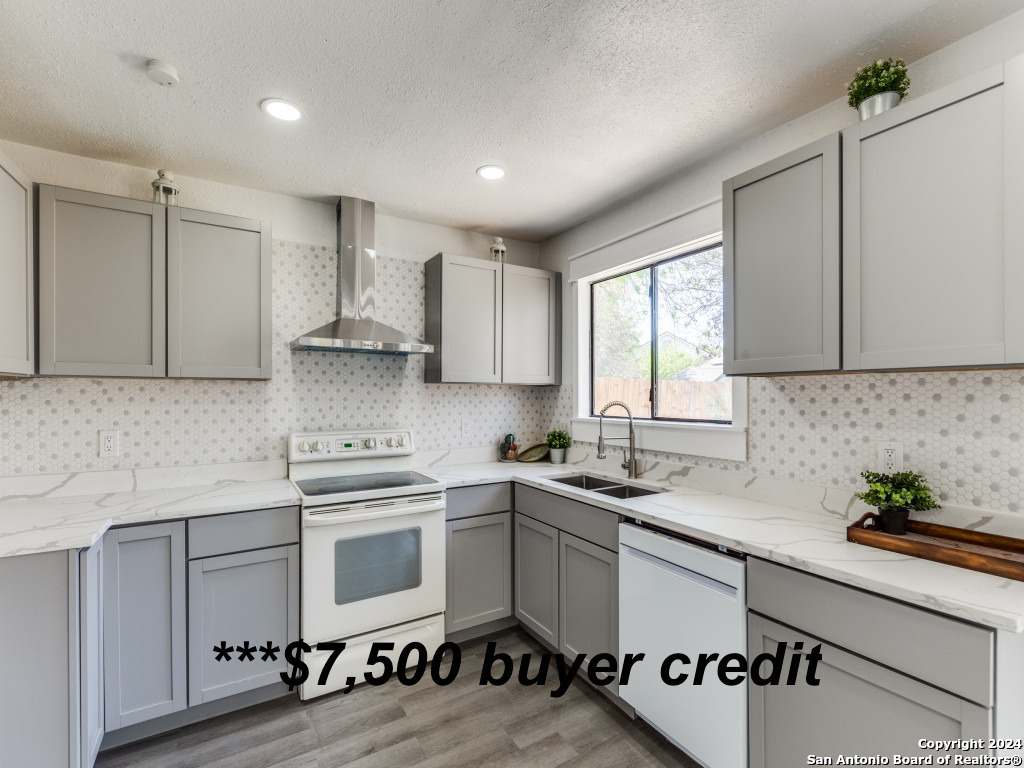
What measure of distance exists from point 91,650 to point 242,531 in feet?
1.88

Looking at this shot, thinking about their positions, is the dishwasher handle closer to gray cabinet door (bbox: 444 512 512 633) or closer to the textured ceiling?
gray cabinet door (bbox: 444 512 512 633)

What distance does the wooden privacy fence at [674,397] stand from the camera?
239cm

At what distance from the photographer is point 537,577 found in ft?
8.38

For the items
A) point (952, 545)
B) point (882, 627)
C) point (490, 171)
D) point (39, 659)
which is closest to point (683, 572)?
point (882, 627)

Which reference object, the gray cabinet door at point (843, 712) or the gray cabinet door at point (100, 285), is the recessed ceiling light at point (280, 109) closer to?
the gray cabinet door at point (100, 285)

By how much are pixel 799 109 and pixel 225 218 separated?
255cm

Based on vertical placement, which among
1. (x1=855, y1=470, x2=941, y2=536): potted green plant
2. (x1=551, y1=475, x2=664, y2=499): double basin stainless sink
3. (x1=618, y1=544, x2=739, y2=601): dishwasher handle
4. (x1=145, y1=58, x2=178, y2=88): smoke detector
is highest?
(x1=145, y1=58, x2=178, y2=88): smoke detector

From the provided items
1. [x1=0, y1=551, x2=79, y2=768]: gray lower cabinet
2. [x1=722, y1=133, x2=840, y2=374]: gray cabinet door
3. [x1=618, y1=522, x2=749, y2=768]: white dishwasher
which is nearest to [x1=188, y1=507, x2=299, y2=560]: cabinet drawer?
[x1=0, y1=551, x2=79, y2=768]: gray lower cabinet

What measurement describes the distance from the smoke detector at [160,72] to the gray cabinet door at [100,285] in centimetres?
68

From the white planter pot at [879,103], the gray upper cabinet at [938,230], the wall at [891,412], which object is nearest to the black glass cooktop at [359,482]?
the wall at [891,412]

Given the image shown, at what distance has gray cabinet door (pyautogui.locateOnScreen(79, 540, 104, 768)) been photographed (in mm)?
1584

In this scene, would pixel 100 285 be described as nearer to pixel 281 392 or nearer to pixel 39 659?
pixel 281 392

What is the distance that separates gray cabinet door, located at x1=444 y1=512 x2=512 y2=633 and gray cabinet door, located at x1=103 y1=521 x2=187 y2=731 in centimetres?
117

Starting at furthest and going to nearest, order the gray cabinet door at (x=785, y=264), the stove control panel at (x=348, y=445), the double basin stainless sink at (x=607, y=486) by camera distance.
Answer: the stove control panel at (x=348, y=445)
the double basin stainless sink at (x=607, y=486)
the gray cabinet door at (x=785, y=264)
